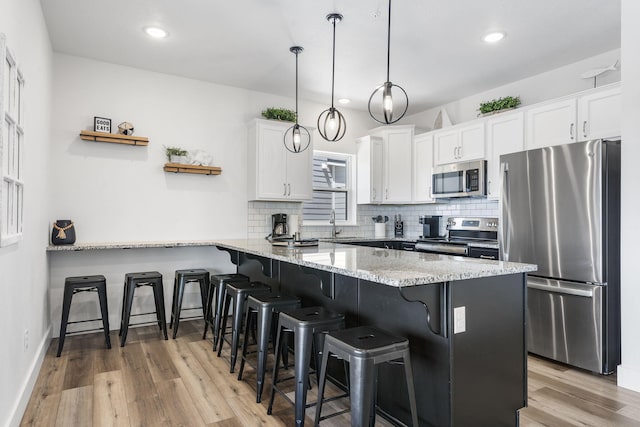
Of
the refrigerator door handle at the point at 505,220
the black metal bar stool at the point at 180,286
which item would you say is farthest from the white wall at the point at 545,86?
the black metal bar stool at the point at 180,286

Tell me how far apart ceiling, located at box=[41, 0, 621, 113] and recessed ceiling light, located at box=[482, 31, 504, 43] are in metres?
0.06

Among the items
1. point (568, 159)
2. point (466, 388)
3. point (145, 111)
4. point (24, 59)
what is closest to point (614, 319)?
point (568, 159)

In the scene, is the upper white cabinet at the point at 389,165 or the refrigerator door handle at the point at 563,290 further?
the upper white cabinet at the point at 389,165

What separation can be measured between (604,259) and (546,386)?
1015 mm

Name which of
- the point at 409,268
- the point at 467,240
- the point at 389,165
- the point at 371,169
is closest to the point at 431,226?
the point at 467,240

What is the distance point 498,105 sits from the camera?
171 inches

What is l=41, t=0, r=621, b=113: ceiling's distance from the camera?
3016 millimetres

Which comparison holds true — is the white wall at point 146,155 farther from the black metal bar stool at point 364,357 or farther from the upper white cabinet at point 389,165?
the black metal bar stool at point 364,357

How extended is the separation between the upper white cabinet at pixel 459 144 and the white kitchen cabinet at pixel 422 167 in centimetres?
11

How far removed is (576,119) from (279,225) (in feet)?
10.6

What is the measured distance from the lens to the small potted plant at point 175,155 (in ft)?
14.4

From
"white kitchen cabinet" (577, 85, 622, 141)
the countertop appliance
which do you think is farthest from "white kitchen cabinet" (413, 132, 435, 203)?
"white kitchen cabinet" (577, 85, 622, 141)

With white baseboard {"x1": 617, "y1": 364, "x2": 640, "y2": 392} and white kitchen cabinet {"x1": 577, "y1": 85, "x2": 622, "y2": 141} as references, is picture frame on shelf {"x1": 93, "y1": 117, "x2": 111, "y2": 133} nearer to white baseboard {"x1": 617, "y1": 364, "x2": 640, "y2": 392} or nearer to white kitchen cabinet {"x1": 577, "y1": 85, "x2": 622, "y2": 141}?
white kitchen cabinet {"x1": 577, "y1": 85, "x2": 622, "y2": 141}

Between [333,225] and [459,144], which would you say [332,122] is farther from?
[333,225]
